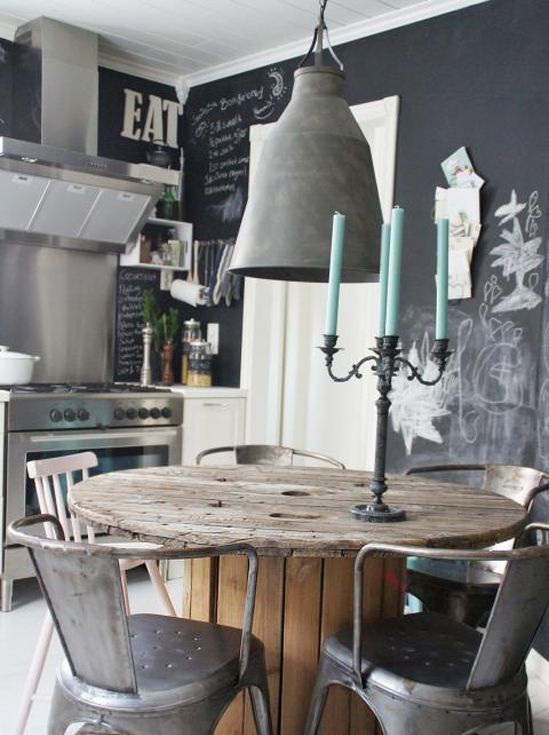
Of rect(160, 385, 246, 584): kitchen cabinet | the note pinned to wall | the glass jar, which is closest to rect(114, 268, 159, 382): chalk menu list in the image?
the glass jar

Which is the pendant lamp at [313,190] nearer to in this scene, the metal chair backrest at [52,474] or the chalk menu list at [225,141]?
the metal chair backrest at [52,474]

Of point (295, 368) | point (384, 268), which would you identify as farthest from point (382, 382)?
point (295, 368)

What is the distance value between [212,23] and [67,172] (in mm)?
1075

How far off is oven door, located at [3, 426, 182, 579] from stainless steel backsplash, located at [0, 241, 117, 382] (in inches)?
30.9

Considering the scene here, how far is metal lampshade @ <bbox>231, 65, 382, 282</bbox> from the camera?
2.41m

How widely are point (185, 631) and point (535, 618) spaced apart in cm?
83

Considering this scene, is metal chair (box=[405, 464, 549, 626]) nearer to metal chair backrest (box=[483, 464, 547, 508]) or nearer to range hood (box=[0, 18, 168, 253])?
metal chair backrest (box=[483, 464, 547, 508])

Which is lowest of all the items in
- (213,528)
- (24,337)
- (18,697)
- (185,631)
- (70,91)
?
(18,697)

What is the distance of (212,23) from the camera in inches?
167

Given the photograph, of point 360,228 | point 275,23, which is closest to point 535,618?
point 360,228

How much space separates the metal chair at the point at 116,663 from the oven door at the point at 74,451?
1.92m

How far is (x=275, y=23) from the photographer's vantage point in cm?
421

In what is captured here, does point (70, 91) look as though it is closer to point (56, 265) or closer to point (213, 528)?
point (56, 265)

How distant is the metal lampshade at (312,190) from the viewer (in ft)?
7.89
